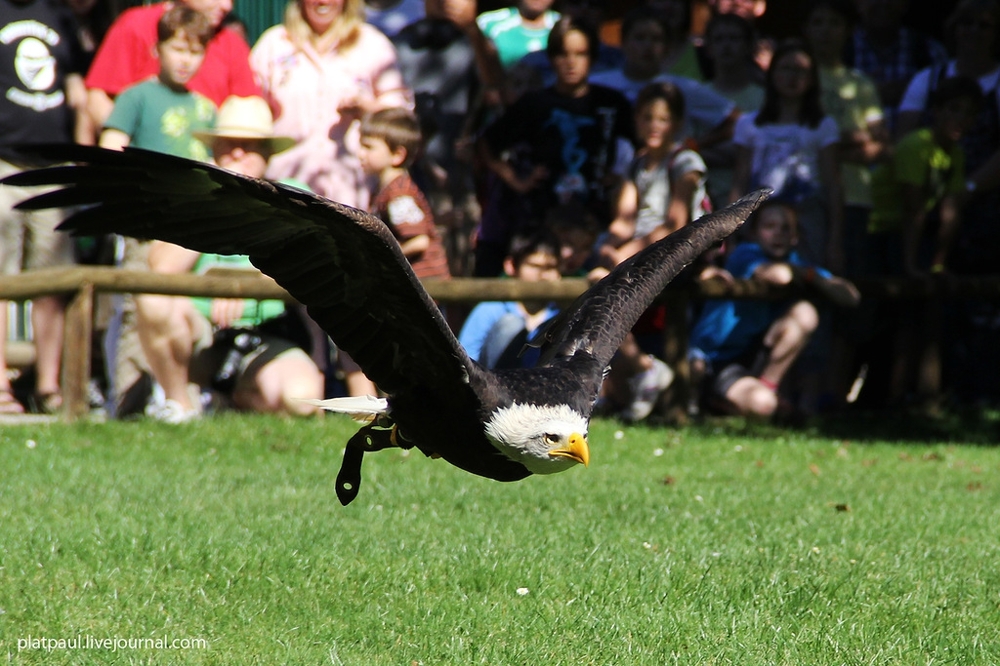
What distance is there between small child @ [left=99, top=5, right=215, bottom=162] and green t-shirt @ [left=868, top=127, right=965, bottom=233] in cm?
470

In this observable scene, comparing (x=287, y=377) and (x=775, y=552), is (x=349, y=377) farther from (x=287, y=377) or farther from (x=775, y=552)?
(x=775, y=552)

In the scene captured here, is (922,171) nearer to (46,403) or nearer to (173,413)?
(173,413)

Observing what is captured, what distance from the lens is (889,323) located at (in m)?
9.61

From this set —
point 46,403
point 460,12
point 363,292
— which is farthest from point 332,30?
point 363,292

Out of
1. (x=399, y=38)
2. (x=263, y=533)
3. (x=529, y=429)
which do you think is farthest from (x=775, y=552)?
(x=399, y=38)

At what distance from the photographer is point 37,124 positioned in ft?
26.4

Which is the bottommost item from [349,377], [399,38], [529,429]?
[349,377]

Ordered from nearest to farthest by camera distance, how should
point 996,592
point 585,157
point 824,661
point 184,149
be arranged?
point 824,661
point 996,592
point 184,149
point 585,157

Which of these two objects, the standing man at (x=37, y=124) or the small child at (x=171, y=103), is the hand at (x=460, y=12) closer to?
the small child at (x=171, y=103)

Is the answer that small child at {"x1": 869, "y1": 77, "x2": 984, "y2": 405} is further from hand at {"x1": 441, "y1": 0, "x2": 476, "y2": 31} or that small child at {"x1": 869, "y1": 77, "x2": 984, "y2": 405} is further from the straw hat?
the straw hat

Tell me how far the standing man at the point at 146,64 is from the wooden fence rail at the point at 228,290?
1.09 metres

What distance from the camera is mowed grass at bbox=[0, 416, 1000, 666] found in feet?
14.0

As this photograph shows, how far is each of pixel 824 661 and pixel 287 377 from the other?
15.1 feet

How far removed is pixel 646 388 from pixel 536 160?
1.69 metres
